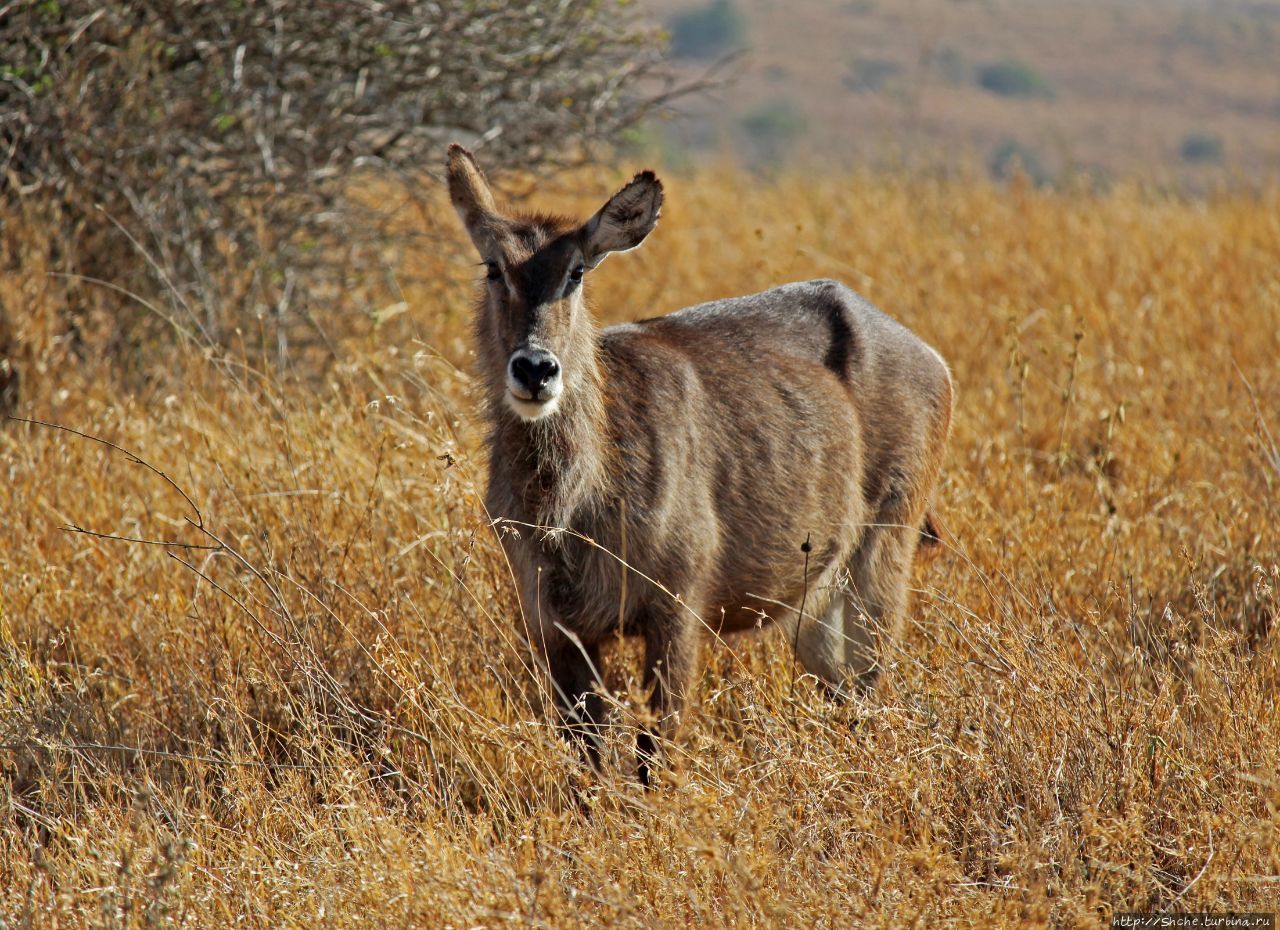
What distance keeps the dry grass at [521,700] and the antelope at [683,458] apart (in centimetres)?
20

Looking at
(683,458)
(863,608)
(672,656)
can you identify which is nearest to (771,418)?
(683,458)

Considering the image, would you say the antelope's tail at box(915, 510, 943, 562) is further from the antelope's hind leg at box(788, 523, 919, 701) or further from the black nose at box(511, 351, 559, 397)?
the black nose at box(511, 351, 559, 397)

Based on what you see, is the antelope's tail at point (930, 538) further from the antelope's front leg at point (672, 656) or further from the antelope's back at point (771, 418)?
the antelope's front leg at point (672, 656)

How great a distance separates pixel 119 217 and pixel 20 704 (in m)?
3.15

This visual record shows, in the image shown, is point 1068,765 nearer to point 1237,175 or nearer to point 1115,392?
point 1115,392

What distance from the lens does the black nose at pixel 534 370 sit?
390cm

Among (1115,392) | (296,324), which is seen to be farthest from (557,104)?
(1115,392)

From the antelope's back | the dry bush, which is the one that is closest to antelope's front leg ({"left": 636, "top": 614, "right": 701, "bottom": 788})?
the antelope's back

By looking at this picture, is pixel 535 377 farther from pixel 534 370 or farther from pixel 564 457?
pixel 564 457

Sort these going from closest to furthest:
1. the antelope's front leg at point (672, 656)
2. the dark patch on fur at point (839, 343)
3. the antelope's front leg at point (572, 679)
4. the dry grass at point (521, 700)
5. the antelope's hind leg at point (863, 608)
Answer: the dry grass at point (521, 700) → the antelope's front leg at point (672, 656) → the antelope's front leg at point (572, 679) → the antelope's hind leg at point (863, 608) → the dark patch on fur at point (839, 343)

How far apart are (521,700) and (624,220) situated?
1.53 m

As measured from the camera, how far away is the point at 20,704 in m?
4.32

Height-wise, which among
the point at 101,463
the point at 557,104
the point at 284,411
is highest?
the point at 557,104

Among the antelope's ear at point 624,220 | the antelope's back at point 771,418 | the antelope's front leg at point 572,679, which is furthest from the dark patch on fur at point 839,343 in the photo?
the antelope's front leg at point 572,679
